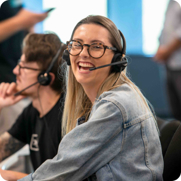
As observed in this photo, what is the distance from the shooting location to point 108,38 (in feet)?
3.08

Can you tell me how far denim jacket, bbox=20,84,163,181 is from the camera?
0.75m

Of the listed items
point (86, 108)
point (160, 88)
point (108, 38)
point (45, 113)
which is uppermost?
point (108, 38)

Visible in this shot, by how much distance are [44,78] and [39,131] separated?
28 centimetres

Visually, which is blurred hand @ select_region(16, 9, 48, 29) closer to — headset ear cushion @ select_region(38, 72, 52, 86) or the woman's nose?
headset ear cushion @ select_region(38, 72, 52, 86)

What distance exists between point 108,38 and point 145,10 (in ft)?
8.69

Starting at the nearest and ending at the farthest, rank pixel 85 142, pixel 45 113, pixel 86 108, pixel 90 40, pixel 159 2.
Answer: pixel 85 142
pixel 90 40
pixel 86 108
pixel 45 113
pixel 159 2

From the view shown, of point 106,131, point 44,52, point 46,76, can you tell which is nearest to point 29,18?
point 44,52

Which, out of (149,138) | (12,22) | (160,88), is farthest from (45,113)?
(160,88)

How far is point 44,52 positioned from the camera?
1294 millimetres

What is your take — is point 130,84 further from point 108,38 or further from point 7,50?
point 7,50

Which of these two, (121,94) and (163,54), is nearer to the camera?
(121,94)

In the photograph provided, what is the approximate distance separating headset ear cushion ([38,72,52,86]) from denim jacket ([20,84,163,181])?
1.62 feet

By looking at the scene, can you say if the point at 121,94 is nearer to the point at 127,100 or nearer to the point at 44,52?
the point at 127,100

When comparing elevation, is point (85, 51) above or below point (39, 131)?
above
